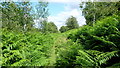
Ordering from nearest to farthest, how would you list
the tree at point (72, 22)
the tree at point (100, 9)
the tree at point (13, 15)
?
the tree at point (13, 15) → the tree at point (100, 9) → the tree at point (72, 22)

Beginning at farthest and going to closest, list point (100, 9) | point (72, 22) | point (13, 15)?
point (72, 22)
point (100, 9)
point (13, 15)

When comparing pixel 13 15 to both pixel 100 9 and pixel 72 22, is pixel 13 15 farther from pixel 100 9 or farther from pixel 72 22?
pixel 72 22

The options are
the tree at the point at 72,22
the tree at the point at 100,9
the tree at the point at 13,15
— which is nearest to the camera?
the tree at the point at 13,15

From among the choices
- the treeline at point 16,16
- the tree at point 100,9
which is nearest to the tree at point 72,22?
the tree at point 100,9

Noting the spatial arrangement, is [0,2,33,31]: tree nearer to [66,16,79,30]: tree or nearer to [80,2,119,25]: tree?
[80,2,119,25]: tree

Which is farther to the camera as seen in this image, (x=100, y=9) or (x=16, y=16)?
(x=100, y=9)

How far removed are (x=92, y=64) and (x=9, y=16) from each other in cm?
426

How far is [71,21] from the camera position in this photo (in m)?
33.1

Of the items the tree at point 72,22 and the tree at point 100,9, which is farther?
the tree at point 72,22

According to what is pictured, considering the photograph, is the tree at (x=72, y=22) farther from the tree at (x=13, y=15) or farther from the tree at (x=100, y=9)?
the tree at (x=13, y=15)

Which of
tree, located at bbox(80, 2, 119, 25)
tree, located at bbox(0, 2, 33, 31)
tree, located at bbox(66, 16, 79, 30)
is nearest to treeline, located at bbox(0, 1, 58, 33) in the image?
tree, located at bbox(0, 2, 33, 31)

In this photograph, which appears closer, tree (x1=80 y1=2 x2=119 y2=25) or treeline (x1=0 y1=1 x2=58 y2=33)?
treeline (x1=0 y1=1 x2=58 y2=33)

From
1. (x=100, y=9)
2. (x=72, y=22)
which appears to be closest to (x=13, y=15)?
(x=100, y=9)

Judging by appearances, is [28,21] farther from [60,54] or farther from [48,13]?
[48,13]
